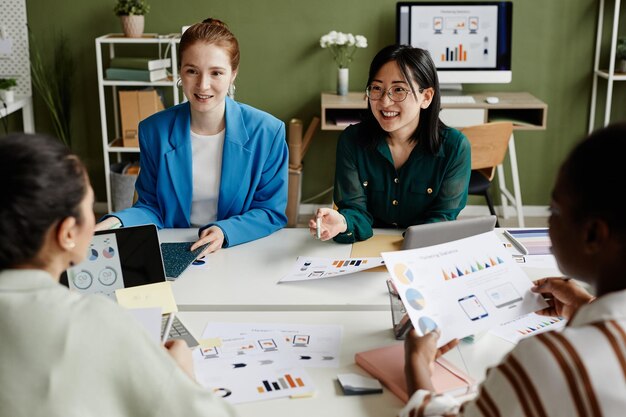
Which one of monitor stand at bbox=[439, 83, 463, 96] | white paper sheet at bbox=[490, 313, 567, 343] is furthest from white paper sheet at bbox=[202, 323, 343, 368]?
monitor stand at bbox=[439, 83, 463, 96]

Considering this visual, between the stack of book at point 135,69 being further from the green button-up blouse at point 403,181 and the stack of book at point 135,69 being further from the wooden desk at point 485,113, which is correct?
the green button-up blouse at point 403,181

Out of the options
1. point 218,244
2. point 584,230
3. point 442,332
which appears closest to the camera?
point 584,230

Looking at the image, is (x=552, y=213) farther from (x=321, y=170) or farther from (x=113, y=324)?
(x=321, y=170)

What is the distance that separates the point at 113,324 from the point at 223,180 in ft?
4.29

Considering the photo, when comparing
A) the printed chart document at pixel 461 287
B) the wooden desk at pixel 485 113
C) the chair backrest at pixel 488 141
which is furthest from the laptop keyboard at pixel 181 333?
the wooden desk at pixel 485 113

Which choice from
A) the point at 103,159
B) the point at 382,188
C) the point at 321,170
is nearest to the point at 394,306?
the point at 382,188

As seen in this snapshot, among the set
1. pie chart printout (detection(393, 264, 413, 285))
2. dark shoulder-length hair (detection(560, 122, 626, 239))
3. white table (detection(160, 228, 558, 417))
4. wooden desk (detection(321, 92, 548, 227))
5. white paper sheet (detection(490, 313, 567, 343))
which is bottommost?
white paper sheet (detection(490, 313, 567, 343))

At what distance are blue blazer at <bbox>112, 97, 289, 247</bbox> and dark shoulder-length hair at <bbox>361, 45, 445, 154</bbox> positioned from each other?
1.08 feet

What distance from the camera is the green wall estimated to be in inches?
175

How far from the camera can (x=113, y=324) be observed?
1.06m

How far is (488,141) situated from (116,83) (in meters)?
2.05

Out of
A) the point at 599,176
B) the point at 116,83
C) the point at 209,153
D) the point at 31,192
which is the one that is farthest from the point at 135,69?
the point at 599,176

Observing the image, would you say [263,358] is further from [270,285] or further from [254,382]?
[270,285]

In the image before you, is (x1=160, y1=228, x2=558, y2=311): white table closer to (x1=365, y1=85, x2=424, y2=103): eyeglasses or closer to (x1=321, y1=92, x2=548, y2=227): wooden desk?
(x1=365, y1=85, x2=424, y2=103): eyeglasses
